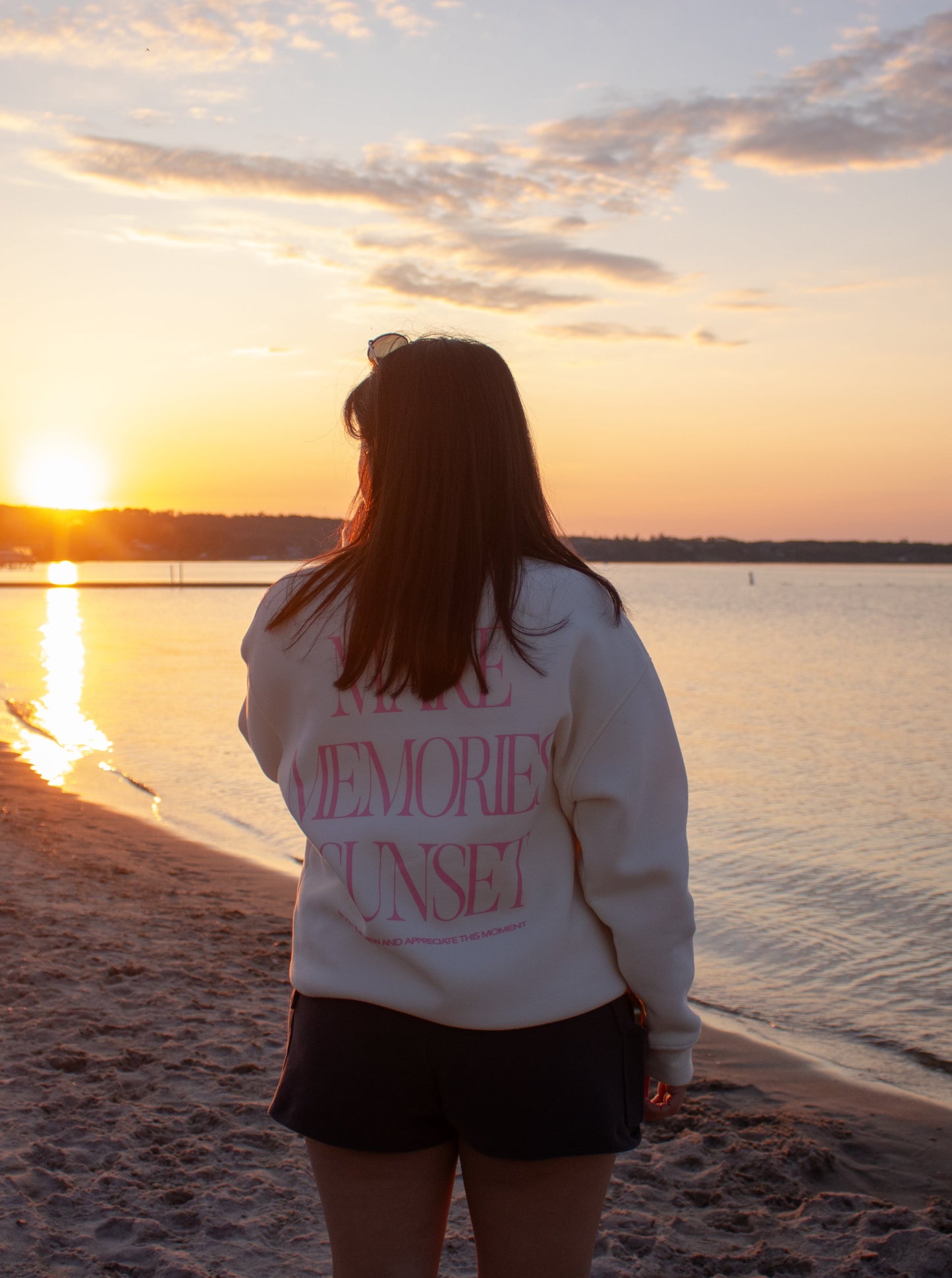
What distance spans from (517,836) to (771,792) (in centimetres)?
1142

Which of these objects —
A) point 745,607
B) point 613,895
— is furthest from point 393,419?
point 745,607

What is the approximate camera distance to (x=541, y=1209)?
140 centimetres

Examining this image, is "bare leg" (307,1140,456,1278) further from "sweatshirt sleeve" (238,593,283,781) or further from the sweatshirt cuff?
"sweatshirt sleeve" (238,593,283,781)

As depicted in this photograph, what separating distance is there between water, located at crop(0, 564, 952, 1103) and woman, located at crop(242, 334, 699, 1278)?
3362 millimetres

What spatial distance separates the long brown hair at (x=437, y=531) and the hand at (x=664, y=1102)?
0.67 m

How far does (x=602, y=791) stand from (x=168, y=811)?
9.84 meters

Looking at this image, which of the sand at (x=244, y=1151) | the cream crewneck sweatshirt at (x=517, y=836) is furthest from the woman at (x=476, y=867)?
the sand at (x=244, y=1151)

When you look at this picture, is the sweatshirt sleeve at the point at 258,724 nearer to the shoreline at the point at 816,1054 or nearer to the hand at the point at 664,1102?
the hand at the point at 664,1102

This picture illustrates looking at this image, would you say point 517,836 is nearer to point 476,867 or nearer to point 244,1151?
point 476,867

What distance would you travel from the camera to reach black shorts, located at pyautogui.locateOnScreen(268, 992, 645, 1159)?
1.37 meters

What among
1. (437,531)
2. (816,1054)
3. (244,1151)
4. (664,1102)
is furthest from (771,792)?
(437,531)

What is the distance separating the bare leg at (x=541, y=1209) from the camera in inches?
54.8

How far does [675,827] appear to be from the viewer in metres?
1.44

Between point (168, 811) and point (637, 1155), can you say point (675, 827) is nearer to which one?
point (637, 1155)
